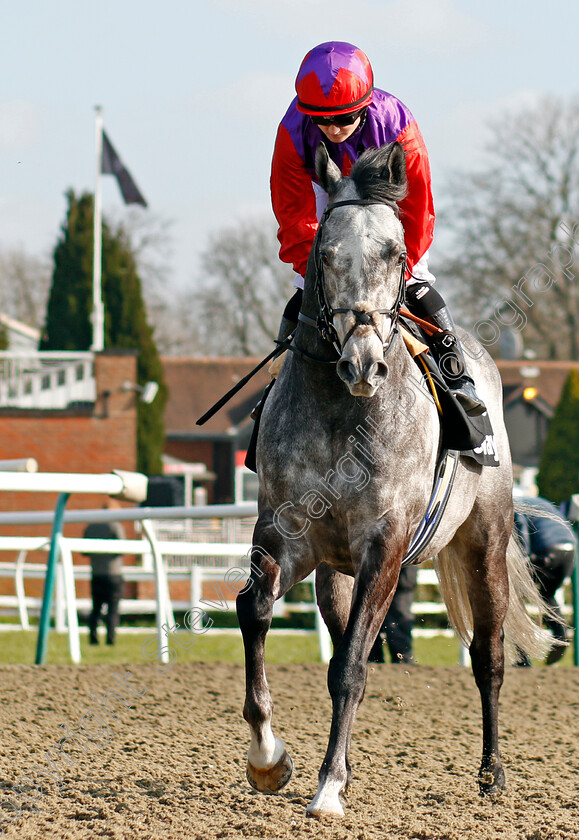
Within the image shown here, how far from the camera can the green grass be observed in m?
9.61

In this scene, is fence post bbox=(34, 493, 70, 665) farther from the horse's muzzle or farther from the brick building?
the brick building

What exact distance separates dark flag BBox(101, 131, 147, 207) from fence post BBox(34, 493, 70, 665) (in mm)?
20212

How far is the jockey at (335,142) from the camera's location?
3.88 meters

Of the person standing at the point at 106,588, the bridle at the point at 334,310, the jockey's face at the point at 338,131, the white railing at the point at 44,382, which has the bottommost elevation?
the person standing at the point at 106,588

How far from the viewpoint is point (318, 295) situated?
3.67 metres

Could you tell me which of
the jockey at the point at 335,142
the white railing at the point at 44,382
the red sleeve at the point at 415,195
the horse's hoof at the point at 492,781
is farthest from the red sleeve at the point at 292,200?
the white railing at the point at 44,382

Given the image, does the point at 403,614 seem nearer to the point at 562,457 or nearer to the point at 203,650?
the point at 203,650

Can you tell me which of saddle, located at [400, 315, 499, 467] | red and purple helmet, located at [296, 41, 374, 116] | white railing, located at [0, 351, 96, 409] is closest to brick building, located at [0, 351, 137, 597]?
white railing, located at [0, 351, 96, 409]

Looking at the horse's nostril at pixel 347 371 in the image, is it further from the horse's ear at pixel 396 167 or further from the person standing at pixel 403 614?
the person standing at pixel 403 614

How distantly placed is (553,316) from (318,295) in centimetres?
3492

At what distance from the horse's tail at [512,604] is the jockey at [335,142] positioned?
1.04m

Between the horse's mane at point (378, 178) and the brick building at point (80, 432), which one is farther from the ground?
the horse's mane at point (378, 178)

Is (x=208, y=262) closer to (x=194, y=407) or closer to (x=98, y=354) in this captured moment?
(x=194, y=407)

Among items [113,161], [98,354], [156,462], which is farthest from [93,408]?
[113,161]
